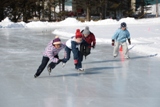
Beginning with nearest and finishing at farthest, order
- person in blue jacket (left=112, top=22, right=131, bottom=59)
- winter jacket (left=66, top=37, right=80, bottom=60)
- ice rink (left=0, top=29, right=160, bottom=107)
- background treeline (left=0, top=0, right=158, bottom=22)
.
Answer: ice rink (left=0, top=29, right=160, bottom=107), winter jacket (left=66, top=37, right=80, bottom=60), person in blue jacket (left=112, top=22, right=131, bottom=59), background treeline (left=0, top=0, right=158, bottom=22)

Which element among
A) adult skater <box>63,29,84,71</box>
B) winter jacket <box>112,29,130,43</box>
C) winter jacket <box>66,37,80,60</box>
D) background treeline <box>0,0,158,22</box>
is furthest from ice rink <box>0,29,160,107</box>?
background treeline <box>0,0,158,22</box>

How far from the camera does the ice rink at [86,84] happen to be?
4.55 m

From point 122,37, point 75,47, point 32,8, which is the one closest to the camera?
point 75,47

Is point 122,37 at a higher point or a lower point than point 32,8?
lower

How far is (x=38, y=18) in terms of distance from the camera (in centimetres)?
4634

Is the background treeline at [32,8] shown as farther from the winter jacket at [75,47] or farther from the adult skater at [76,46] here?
the winter jacket at [75,47]

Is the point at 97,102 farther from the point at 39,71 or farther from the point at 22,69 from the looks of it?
the point at 22,69

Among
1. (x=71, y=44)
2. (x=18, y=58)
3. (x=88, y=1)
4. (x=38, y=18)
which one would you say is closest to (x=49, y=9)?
(x=38, y=18)

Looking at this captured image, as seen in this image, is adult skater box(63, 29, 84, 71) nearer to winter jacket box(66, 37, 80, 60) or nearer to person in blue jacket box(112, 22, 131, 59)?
winter jacket box(66, 37, 80, 60)

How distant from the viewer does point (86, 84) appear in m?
5.75

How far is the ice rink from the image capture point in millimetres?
4547

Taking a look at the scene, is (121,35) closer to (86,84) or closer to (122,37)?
(122,37)

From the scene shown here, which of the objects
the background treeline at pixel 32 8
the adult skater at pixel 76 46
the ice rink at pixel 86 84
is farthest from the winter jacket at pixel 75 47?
the background treeline at pixel 32 8

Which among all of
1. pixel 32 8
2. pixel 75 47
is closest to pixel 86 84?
pixel 75 47
